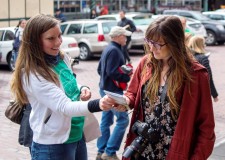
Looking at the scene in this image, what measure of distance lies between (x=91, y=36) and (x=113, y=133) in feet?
41.2

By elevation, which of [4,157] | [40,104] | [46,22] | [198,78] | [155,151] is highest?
[46,22]

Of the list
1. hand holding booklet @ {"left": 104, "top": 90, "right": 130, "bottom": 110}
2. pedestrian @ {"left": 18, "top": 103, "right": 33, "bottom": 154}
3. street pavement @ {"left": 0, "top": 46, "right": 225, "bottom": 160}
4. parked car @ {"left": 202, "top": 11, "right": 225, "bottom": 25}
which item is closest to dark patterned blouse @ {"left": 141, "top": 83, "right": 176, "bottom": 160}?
hand holding booklet @ {"left": 104, "top": 90, "right": 130, "bottom": 110}

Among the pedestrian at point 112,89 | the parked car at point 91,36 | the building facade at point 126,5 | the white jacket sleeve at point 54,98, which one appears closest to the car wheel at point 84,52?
the parked car at point 91,36

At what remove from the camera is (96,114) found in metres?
9.32

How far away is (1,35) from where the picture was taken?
16203 mm

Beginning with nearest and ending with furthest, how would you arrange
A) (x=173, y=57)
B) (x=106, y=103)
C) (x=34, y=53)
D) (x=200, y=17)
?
1. (x=106, y=103)
2. (x=173, y=57)
3. (x=34, y=53)
4. (x=200, y=17)

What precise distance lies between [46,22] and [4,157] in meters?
3.77

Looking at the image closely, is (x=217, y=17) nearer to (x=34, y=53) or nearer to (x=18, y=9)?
(x=18, y=9)

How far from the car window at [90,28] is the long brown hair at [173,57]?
15.6 metres

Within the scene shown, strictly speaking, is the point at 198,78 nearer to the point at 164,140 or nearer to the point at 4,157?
the point at 164,140

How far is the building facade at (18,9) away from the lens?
2350 cm

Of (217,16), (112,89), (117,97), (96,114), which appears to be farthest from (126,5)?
(117,97)

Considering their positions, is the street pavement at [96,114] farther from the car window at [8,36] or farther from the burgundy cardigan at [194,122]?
the burgundy cardigan at [194,122]

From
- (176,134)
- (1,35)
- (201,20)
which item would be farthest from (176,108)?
(201,20)
